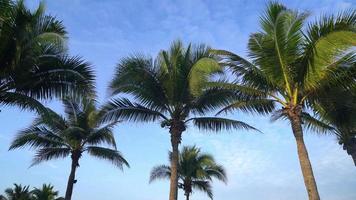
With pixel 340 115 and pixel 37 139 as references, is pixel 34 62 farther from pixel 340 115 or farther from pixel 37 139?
pixel 340 115

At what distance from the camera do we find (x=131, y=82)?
18422 millimetres

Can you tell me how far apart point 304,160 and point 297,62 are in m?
3.58

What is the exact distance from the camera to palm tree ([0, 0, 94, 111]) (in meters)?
12.6

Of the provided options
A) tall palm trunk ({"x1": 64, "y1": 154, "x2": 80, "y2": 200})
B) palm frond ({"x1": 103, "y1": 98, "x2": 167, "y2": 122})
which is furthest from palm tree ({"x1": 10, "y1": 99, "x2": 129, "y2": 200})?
palm frond ({"x1": 103, "y1": 98, "x2": 167, "y2": 122})

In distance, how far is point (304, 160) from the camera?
47.1 ft

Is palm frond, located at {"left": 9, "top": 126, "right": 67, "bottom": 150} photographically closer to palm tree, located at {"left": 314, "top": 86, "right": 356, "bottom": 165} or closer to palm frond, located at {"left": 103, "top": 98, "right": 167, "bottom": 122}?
palm frond, located at {"left": 103, "top": 98, "right": 167, "bottom": 122}

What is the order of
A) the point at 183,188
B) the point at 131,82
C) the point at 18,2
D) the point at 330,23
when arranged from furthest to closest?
the point at 183,188
the point at 131,82
the point at 330,23
the point at 18,2

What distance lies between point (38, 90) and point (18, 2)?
3134 mm

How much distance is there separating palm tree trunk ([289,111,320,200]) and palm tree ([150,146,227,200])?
19.5 meters

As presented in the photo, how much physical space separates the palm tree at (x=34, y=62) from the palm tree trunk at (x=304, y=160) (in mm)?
7478

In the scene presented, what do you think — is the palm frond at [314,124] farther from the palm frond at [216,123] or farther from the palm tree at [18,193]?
the palm tree at [18,193]

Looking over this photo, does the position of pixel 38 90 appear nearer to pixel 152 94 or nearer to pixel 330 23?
pixel 152 94

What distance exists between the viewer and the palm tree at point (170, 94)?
59.9 ft

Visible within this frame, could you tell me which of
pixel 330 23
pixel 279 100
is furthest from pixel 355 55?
pixel 279 100
